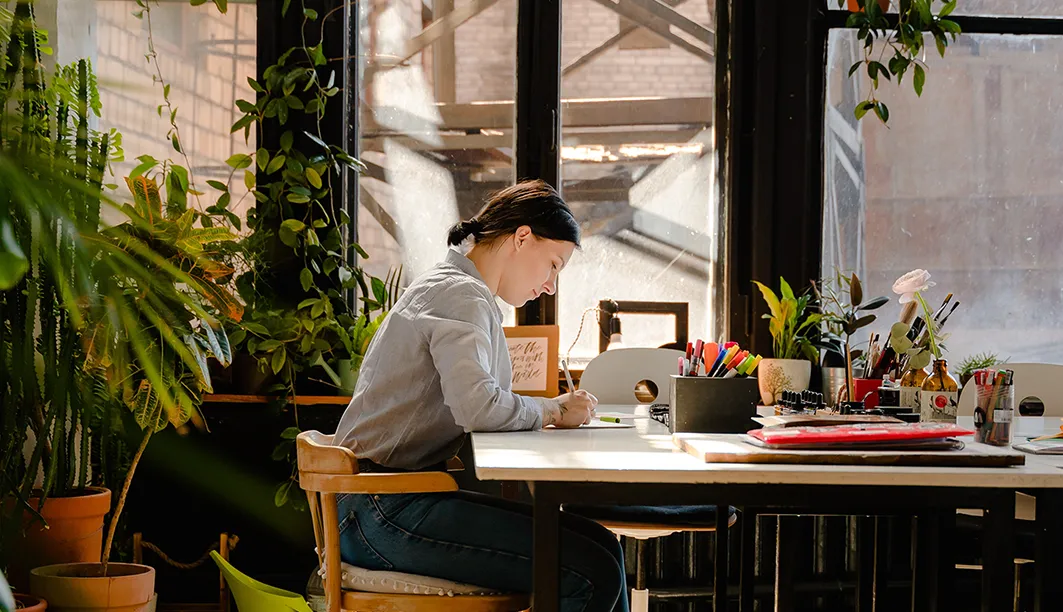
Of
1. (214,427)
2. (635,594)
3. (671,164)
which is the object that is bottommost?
(635,594)

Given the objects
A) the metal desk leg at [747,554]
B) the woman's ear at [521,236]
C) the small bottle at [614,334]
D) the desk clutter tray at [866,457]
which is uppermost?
the woman's ear at [521,236]

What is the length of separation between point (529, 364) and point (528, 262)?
94 cm

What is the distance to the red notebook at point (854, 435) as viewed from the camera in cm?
153

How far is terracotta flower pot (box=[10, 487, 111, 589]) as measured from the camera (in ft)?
8.83

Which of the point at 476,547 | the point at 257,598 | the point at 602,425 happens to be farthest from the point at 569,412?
the point at 257,598

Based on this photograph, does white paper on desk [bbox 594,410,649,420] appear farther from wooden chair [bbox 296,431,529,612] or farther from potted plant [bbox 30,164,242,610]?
potted plant [bbox 30,164,242,610]

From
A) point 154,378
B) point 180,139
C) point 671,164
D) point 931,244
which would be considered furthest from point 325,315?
point 154,378

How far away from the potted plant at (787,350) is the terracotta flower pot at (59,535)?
181cm

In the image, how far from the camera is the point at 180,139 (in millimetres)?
3557

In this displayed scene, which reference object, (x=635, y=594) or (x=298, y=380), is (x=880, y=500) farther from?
(x=298, y=380)

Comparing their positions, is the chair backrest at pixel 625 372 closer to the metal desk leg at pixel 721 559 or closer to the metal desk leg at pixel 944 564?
the metal desk leg at pixel 721 559

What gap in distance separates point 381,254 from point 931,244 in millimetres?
2023

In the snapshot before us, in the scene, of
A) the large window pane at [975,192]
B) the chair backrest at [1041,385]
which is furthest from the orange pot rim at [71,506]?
the large window pane at [975,192]

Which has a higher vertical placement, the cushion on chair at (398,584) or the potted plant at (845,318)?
the potted plant at (845,318)
